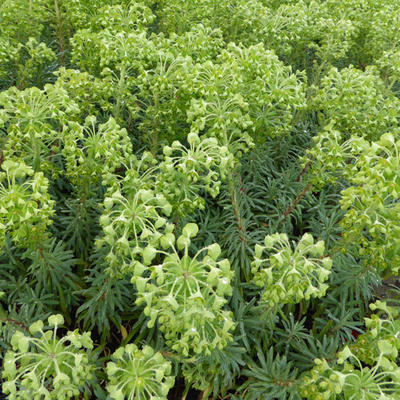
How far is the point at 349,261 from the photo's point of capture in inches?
136

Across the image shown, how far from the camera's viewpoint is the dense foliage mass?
2.02 meters

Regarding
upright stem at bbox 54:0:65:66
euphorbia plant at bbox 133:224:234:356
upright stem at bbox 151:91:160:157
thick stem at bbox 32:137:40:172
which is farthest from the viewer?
upright stem at bbox 54:0:65:66

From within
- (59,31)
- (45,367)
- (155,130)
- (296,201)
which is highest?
(59,31)

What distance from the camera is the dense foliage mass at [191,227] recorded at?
2018 mm

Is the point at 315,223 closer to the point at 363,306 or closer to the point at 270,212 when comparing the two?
the point at 270,212

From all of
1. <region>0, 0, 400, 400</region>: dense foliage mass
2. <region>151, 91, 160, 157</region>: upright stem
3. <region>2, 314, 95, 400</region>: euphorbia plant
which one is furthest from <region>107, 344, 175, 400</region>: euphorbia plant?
<region>151, 91, 160, 157</region>: upright stem

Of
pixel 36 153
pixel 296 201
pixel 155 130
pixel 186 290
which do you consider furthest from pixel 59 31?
pixel 186 290

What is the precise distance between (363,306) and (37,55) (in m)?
3.83

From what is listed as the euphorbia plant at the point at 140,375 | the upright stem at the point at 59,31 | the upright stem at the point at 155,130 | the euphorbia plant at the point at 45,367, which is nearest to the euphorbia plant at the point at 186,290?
the euphorbia plant at the point at 140,375

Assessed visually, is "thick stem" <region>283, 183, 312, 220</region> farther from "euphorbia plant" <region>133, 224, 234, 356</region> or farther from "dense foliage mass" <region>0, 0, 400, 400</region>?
"euphorbia plant" <region>133, 224, 234, 356</region>

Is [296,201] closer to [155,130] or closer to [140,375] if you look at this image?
[155,130]

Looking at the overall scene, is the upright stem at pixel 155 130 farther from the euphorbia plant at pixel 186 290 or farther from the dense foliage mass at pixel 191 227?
the euphorbia plant at pixel 186 290

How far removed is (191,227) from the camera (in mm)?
1993

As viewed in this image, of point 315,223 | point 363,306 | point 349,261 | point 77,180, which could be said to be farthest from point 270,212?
point 77,180
